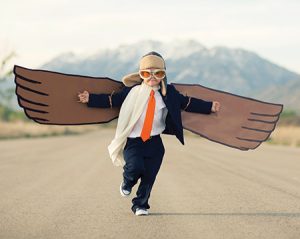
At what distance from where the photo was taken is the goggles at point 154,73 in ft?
25.3

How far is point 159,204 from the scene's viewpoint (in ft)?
28.7

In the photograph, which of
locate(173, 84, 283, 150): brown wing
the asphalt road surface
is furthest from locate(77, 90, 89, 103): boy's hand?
locate(173, 84, 283, 150): brown wing

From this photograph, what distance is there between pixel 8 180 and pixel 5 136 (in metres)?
27.0

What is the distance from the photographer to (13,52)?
4828 centimetres

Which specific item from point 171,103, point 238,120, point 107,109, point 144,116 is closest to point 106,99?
point 107,109

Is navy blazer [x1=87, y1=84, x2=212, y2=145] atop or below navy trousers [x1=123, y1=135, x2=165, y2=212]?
atop

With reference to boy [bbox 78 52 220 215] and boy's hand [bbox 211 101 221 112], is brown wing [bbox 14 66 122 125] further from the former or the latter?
boy's hand [bbox 211 101 221 112]

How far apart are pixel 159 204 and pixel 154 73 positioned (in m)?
1.82

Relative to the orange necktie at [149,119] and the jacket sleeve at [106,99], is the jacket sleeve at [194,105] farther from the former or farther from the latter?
the jacket sleeve at [106,99]

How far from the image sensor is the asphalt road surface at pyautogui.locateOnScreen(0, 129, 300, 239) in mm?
6828

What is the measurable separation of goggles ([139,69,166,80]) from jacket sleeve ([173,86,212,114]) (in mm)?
345

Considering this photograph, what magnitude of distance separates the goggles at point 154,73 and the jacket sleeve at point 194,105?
1.13ft

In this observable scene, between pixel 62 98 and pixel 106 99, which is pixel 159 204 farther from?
pixel 62 98

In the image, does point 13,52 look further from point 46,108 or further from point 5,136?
point 46,108
